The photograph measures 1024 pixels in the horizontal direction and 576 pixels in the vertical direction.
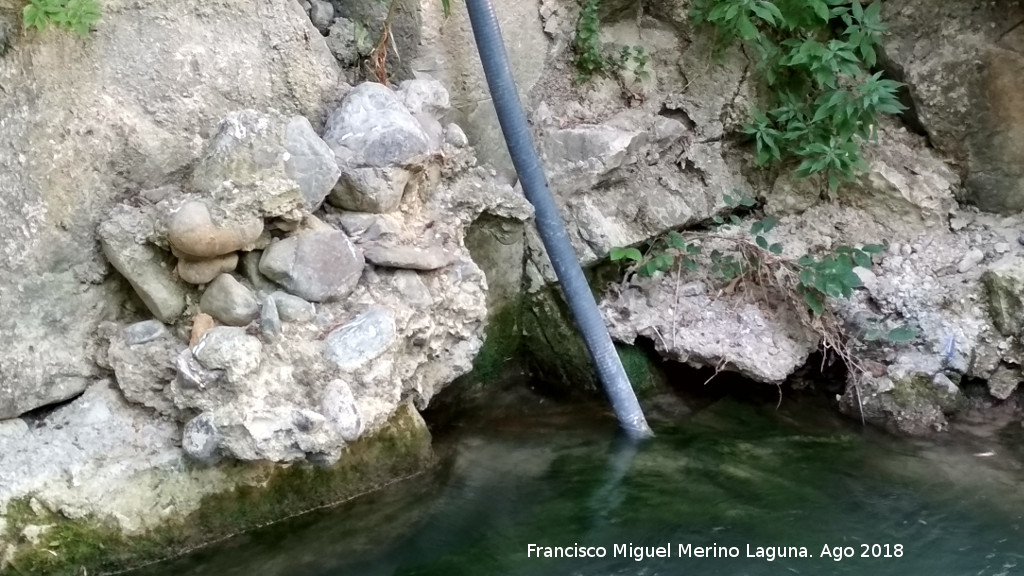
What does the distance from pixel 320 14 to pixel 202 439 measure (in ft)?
5.62

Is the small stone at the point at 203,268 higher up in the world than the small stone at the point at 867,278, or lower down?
higher up

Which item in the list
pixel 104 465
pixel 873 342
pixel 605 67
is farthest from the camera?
pixel 605 67

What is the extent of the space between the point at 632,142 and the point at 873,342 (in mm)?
1303

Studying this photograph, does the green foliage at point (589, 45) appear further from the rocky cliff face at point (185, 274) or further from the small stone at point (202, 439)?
the small stone at point (202, 439)

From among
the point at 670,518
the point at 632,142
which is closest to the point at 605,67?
the point at 632,142

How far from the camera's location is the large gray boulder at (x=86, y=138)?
2527 mm

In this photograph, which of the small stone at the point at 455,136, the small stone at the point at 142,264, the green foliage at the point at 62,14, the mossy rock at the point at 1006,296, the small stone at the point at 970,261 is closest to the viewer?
the green foliage at the point at 62,14

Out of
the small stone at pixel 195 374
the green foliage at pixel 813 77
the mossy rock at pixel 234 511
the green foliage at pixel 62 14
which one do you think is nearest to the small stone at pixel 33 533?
the mossy rock at pixel 234 511

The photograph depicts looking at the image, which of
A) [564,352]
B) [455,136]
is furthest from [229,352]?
[564,352]

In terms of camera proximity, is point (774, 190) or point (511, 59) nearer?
point (511, 59)

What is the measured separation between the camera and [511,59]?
11.7 feet

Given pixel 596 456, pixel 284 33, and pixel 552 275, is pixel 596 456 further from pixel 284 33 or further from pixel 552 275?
pixel 284 33

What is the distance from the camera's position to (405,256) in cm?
287

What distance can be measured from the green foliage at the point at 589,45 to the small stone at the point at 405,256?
49.6 inches
